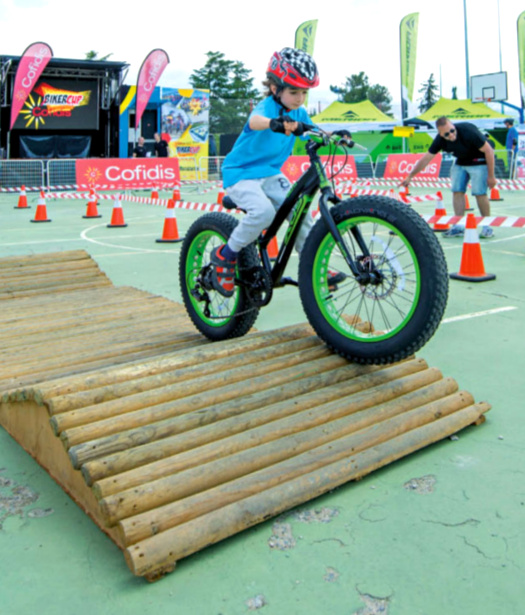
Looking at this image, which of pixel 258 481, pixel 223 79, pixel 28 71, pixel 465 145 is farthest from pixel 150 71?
pixel 223 79

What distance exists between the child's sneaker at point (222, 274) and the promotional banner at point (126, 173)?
58.1 ft

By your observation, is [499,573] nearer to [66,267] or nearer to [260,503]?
[260,503]

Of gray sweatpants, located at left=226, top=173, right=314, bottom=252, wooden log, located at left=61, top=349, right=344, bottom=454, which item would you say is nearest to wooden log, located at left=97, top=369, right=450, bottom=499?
wooden log, located at left=61, top=349, right=344, bottom=454

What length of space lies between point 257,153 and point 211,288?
93 centimetres

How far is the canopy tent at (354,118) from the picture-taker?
3347 cm

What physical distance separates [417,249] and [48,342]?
9.22 feet

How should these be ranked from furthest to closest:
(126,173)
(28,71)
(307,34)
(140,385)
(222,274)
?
(307,34), (28,71), (126,173), (222,274), (140,385)

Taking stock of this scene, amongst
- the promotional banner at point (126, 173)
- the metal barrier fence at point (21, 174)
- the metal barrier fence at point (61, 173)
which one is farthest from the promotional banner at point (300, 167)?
the metal barrier fence at point (21, 174)

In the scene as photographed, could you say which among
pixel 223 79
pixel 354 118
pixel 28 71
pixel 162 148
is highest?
pixel 223 79

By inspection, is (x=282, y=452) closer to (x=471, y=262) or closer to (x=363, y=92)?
(x=471, y=262)

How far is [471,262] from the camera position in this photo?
295 inches

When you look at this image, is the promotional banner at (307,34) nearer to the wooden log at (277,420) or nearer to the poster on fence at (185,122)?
the poster on fence at (185,122)

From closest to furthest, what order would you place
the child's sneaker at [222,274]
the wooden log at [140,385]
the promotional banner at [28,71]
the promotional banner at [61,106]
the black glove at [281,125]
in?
the wooden log at [140,385]
the black glove at [281,125]
the child's sneaker at [222,274]
the promotional banner at [28,71]
the promotional banner at [61,106]

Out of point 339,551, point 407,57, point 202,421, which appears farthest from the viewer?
point 407,57
